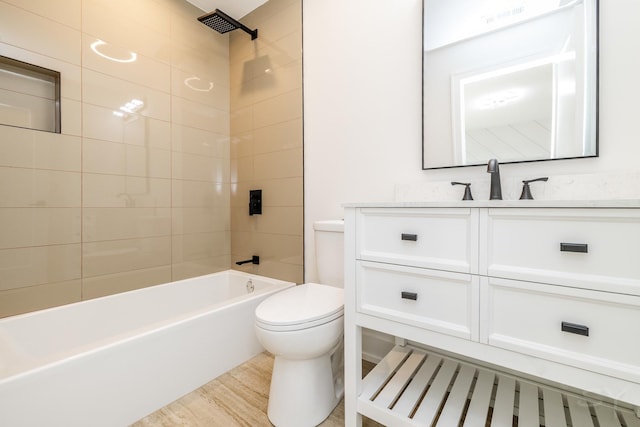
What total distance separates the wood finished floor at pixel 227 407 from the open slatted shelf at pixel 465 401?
0.21 meters

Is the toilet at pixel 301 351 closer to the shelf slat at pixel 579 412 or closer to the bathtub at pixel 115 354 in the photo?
the bathtub at pixel 115 354

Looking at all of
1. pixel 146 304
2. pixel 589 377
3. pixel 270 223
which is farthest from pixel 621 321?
pixel 146 304

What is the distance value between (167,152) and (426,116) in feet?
5.69

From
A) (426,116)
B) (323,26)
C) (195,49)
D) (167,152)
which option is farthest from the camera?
(195,49)

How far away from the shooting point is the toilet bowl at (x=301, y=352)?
3.65 feet

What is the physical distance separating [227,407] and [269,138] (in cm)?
168

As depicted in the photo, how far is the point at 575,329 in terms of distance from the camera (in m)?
0.73

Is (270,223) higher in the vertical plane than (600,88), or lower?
lower

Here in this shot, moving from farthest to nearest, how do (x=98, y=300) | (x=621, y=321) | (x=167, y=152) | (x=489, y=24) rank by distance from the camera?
(x=167, y=152) → (x=98, y=300) → (x=489, y=24) → (x=621, y=321)

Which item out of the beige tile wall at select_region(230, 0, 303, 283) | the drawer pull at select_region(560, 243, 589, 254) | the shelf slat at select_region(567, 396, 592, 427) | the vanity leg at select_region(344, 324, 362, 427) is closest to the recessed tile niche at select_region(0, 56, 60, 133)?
the beige tile wall at select_region(230, 0, 303, 283)

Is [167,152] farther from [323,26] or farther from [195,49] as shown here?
[323,26]

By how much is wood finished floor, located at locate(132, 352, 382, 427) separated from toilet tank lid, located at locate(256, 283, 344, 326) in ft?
1.55

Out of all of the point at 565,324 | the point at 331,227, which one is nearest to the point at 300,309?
the point at 331,227

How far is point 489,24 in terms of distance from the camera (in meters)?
1.28
